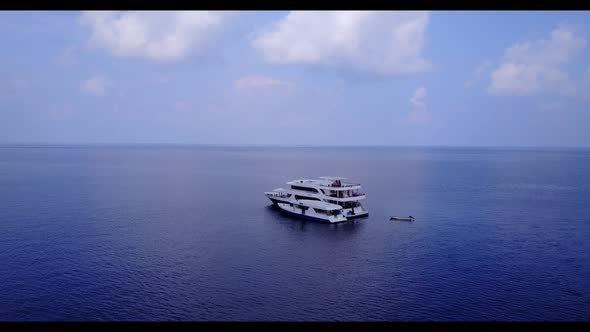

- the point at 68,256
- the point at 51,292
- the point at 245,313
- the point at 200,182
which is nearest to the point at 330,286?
the point at 245,313

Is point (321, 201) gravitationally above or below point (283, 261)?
above

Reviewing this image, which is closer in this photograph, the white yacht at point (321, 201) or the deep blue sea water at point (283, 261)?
the deep blue sea water at point (283, 261)

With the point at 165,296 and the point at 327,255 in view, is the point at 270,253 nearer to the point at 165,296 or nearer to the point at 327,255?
the point at 327,255

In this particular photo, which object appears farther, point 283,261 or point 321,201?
point 321,201

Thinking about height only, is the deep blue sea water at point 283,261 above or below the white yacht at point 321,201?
below

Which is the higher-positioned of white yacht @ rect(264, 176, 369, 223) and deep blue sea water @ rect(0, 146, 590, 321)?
white yacht @ rect(264, 176, 369, 223)

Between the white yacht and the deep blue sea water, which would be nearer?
the deep blue sea water
